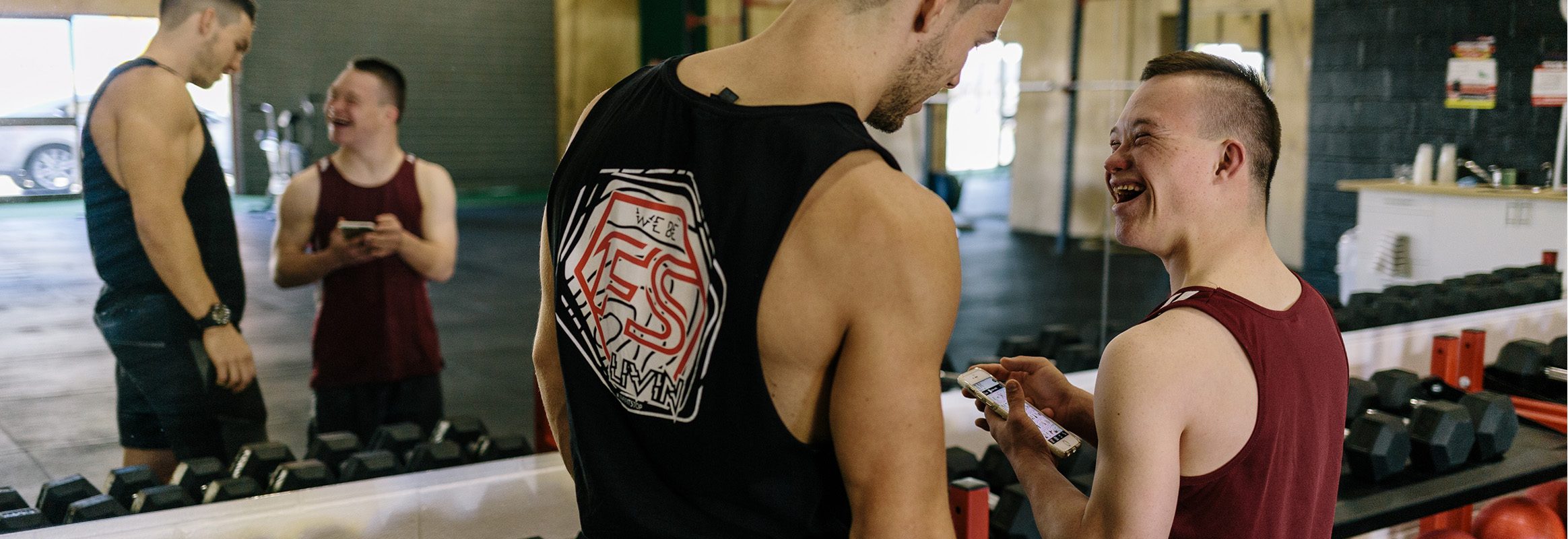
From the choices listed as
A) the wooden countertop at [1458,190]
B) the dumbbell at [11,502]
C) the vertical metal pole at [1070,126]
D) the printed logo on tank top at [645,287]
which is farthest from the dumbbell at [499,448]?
the vertical metal pole at [1070,126]

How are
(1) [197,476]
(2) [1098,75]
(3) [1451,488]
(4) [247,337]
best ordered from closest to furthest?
(3) [1451,488], (1) [197,476], (4) [247,337], (2) [1098,75]

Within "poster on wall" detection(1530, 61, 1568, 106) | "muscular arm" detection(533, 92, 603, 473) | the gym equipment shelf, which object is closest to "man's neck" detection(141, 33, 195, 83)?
"muscular arm" detection(533, 92, 603, 473)

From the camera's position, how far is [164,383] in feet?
9.77

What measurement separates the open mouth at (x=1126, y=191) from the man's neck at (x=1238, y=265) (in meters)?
0.08

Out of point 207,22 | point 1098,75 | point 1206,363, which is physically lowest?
point 1206,363

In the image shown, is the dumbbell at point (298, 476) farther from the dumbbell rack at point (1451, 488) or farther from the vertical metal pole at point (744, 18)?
the vertical metal pole at point (744, 18)

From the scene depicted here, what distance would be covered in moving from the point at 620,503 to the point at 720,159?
13.3 inches

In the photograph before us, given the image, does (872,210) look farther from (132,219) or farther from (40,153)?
(40,153)

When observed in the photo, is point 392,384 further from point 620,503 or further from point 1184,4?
point 1184,4

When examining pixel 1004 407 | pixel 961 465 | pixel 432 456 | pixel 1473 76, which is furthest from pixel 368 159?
pixel 1473 76

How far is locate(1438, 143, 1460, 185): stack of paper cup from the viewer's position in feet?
18.2

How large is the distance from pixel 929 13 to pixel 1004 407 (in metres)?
0.51

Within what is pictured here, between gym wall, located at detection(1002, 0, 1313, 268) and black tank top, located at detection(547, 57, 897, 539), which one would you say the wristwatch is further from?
gym wall, located at detection(1002, 0, 1313, 268)

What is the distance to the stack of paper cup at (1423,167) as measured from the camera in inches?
222
